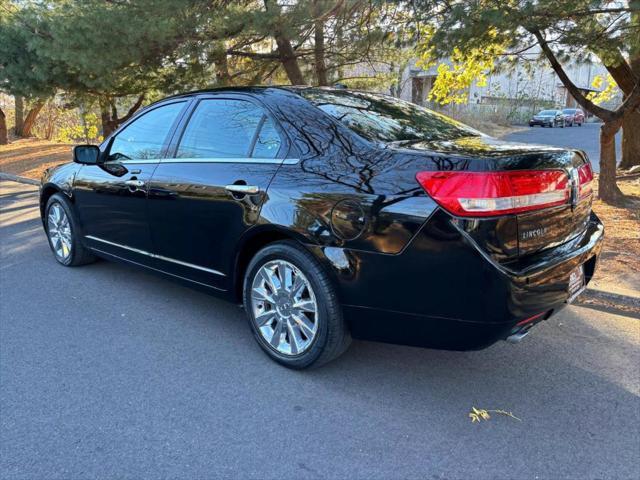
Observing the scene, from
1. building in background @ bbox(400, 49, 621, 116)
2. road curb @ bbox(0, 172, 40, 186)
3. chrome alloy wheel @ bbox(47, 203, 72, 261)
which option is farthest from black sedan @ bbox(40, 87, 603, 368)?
building in background @ bbox(400, 49, 621, 116)

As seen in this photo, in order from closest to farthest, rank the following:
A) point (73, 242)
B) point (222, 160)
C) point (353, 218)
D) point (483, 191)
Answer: point (483, 191), point (353, 218), point (222, 160), point (73, 242)

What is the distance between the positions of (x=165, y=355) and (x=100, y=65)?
6806mm


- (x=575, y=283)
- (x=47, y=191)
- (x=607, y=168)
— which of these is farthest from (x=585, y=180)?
(x=607, y=168)

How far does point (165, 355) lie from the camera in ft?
11.6

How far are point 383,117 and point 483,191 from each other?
1171 millimetres

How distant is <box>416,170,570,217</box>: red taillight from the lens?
2.52 metres

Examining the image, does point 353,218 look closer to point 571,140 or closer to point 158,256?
point 158,256

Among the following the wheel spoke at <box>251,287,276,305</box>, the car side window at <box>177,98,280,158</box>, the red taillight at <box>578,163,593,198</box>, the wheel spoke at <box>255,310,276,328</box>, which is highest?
the car side window at <box>177,98,280,158</box>

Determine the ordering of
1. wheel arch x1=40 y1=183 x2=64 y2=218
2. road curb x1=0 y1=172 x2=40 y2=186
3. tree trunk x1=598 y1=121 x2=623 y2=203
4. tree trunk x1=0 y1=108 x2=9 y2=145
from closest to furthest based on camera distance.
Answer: wheel arch x1=40 y1=183 x2=64 y2=218 < tree trunk x1=598 y1=121 x2=623 y2=203 < road curb x1=0 y1=172 x2=40 y2=186 < tree trunk x1=0 y1=108 x2=9 y2=145

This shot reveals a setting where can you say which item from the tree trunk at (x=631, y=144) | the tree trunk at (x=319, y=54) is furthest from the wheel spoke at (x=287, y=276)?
the tree trunk at (x=631, y=144)

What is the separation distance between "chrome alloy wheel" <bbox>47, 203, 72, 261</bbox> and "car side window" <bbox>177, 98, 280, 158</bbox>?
2.09 meters

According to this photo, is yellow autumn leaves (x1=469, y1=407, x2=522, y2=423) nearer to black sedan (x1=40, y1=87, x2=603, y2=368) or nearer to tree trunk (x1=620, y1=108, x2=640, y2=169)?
black sedan (x1=40, y1=87, x2=603, y2=368)

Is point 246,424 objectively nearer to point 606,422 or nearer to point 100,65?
point 606,422

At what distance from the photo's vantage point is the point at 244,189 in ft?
10.9
